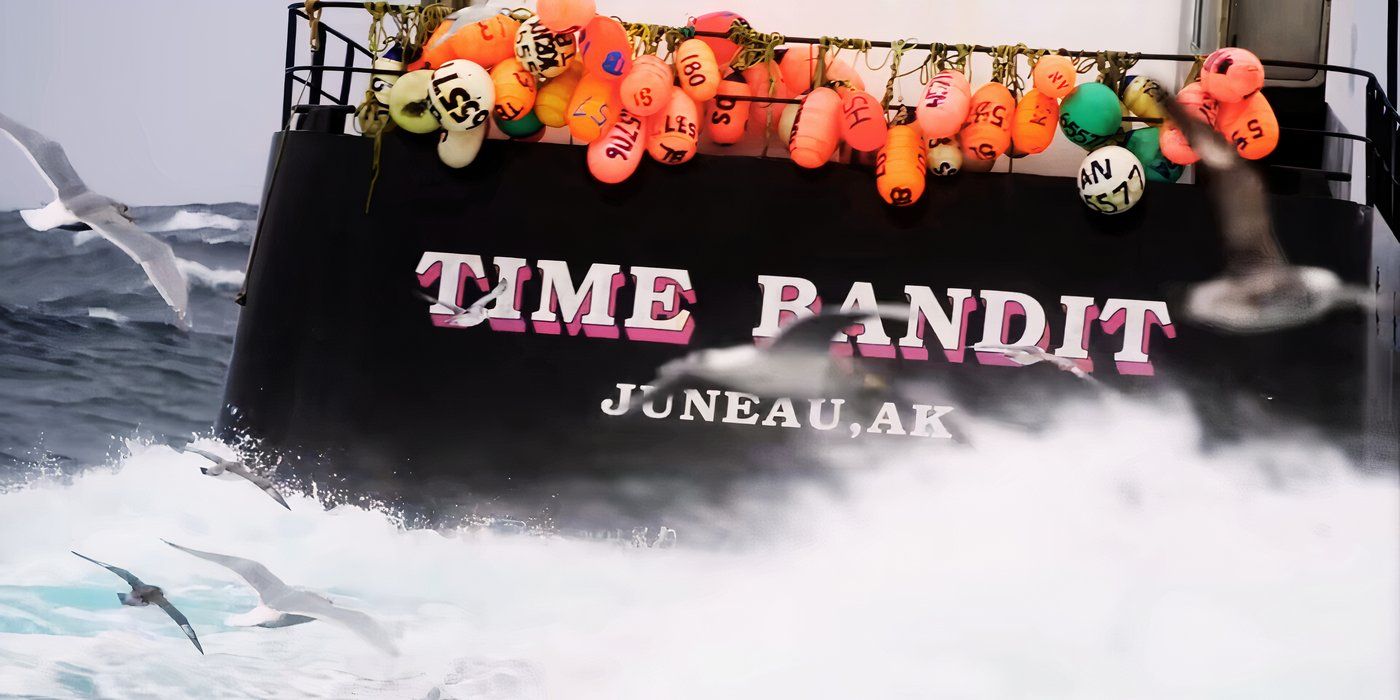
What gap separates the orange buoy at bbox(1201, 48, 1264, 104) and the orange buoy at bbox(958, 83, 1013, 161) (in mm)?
553

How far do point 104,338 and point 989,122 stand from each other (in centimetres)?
310

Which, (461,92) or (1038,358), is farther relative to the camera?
(1038,358)

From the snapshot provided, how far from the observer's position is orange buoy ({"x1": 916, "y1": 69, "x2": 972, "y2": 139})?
3125 millimetres

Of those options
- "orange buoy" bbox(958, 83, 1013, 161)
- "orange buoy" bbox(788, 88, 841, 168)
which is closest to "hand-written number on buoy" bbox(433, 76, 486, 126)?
"orange buoy" bbox(788, 88, 841, 168)

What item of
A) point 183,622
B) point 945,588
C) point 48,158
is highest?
point 48,158

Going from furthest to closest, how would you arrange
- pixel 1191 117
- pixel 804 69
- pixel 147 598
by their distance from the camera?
pixel 147 598, pixel 804 69, pixel 1191 117

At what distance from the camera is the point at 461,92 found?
312 cm

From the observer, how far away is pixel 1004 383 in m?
3.26

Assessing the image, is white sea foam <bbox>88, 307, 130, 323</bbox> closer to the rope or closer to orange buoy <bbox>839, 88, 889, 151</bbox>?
the rope

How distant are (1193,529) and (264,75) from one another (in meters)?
3.47

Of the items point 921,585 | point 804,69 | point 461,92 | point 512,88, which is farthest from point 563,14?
point 921,585

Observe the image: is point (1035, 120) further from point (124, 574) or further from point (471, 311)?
point (124, 574)

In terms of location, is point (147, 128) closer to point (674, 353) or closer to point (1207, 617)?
point (674, 353)

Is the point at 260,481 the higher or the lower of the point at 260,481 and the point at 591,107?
the lower
